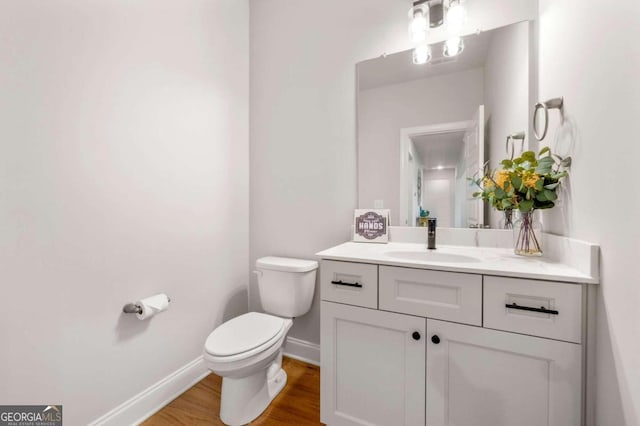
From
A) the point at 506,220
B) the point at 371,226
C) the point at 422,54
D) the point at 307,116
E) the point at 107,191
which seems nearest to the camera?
the point at 107,191

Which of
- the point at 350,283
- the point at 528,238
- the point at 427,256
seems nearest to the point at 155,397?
the point at 350,283

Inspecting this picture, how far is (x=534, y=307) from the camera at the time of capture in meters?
0.90

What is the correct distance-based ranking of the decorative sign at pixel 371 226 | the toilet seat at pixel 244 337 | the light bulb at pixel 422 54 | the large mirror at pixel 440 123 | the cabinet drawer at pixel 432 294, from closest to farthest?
the cabinet drawer at pixel 432 294, the toilet seat at pixel 244 337, the large mirror at pixel 440 123, the light bulb at pixel 422 54, the decorative sign at pixel 371 226

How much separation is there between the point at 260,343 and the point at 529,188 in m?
1.38

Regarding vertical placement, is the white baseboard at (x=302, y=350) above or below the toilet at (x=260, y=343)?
below

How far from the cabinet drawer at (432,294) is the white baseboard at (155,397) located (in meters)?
1.31

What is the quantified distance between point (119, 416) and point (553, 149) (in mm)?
2356

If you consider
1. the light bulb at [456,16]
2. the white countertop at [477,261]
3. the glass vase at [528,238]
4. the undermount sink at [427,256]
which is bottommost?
the undermount sink at [427,256]

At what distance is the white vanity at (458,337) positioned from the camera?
867mm

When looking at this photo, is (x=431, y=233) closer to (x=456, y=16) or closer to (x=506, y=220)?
(x=506, y=220)

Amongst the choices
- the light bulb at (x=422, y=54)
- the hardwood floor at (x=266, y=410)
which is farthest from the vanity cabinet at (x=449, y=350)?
the light bulb at (x=422, y=54)

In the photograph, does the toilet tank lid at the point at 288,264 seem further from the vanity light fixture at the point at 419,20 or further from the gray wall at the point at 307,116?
the vanity light fixture at the point at 419,20

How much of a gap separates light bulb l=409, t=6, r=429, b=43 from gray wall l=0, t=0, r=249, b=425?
1253mm

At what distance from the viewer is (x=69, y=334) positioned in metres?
1.13
